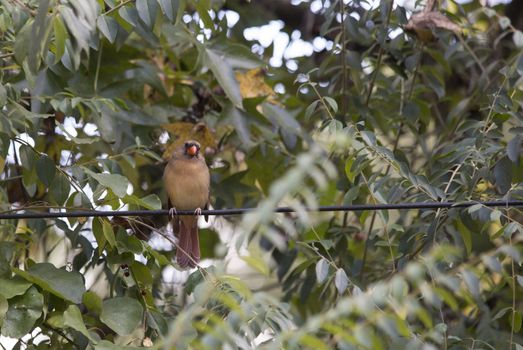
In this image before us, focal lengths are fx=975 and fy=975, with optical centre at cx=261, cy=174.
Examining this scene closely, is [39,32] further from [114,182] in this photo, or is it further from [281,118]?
[281,118]

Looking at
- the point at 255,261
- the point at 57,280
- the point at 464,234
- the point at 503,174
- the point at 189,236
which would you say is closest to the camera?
the point at 255,261

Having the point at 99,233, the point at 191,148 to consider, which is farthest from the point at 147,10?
the point at 191,148

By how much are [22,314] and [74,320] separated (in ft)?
0.79

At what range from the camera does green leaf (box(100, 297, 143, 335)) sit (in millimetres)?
4367

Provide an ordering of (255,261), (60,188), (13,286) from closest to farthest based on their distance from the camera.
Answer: (255,261), (13,286), (60,188)

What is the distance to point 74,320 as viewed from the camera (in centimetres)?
414

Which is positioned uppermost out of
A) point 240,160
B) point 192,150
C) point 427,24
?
point 427,24

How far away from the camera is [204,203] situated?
20.7 ft

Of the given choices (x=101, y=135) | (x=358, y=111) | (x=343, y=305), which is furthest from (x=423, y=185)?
(x=343, y=305)

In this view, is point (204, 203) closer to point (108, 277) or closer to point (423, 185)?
point (108, 277)

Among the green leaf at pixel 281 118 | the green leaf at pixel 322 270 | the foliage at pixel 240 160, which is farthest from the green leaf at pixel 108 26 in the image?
the green leaf at pixel 281 118

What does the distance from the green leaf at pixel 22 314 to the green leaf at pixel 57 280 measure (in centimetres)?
6

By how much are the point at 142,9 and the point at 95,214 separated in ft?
3.00

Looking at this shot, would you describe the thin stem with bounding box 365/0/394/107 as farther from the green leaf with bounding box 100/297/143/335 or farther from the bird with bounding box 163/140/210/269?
the green leaf with bounding box 100/297/143/335
